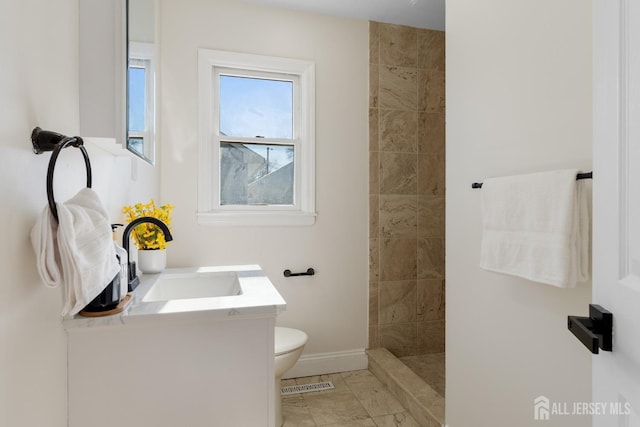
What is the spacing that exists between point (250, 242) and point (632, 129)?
2061 mm

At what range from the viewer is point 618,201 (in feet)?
1.93

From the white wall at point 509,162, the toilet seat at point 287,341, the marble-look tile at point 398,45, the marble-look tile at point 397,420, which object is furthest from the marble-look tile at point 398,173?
the marble-look tile at point 397,420

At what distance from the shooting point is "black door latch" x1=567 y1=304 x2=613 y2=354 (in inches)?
23.3

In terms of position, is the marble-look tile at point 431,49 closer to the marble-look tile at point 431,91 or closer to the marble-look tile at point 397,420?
the marble-look tile at point 431,91

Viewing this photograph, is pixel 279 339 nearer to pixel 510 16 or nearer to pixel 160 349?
pixel 160 349

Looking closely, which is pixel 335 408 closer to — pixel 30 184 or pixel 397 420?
pixel 397 420

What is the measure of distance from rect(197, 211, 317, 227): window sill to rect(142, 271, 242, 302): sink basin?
0.66 metres

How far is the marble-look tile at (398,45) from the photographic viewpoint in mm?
2594

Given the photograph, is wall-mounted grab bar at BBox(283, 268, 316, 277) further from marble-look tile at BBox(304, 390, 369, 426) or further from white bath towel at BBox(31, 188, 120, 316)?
white bath towel at BBox(31, 188, 120, 316)

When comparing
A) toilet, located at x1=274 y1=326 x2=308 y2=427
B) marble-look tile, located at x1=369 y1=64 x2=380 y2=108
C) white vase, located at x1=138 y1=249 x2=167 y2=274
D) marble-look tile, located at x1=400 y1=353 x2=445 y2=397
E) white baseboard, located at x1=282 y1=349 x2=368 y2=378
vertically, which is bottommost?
marble-look tile, located at x1=400 y1=353 x2=445 y2=397

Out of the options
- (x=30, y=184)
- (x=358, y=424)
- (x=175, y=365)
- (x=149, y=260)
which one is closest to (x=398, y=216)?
(x=358, y=424)

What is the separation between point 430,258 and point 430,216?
0.32 meters

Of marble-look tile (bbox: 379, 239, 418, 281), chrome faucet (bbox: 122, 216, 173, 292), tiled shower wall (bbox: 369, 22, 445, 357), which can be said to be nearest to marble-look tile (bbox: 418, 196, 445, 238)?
tiled shower wall (bbox: 369, 22, 445, 357)

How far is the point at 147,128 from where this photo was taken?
1589mm
